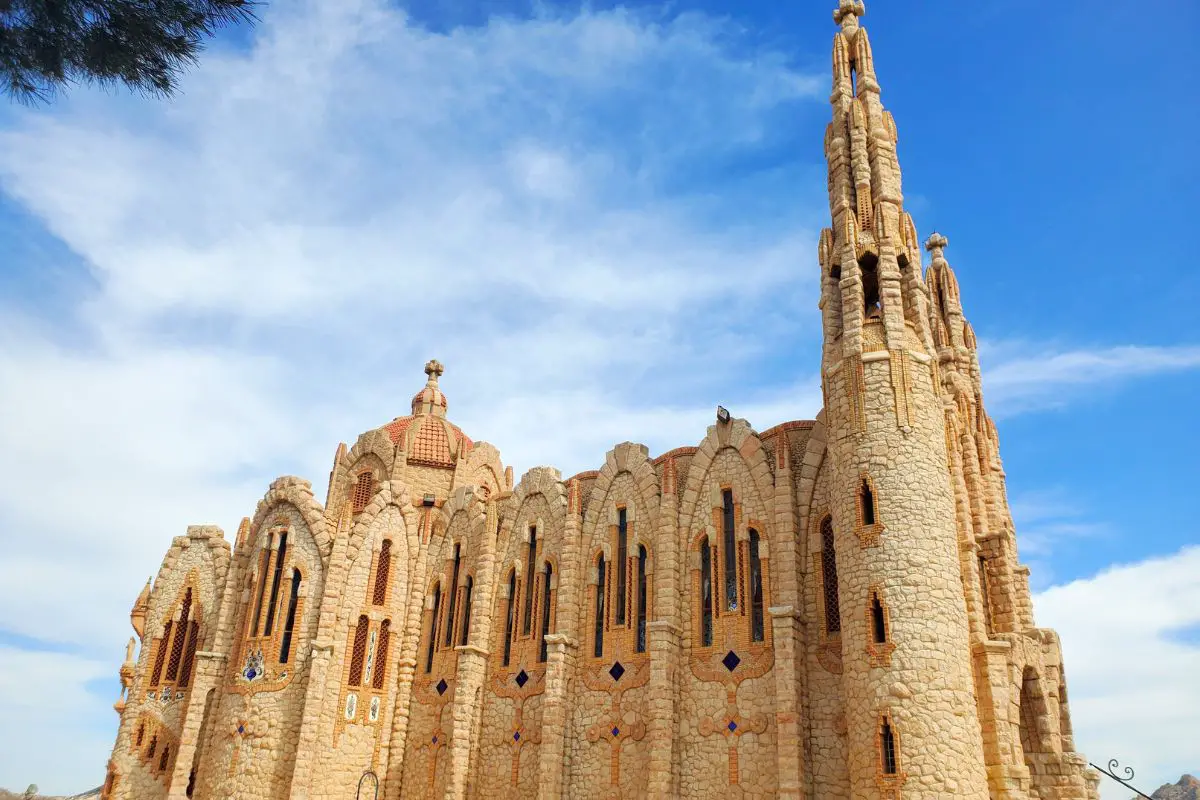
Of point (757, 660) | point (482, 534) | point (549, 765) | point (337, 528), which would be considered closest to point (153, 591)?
point (337, 528)

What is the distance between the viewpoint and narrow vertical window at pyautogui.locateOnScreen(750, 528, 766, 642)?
21.3 m

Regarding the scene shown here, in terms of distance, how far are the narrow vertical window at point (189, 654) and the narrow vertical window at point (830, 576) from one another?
1895 centimetres

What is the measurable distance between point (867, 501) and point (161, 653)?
22.3 metres

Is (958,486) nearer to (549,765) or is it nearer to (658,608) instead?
(658,608)

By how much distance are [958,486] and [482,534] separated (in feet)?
44.7

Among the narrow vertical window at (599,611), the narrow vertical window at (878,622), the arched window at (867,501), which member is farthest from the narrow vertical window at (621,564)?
the narrow vertical window at (878,622)

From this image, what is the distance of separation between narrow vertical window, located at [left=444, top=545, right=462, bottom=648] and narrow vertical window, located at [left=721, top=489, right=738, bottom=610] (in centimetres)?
912

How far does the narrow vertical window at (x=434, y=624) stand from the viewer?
27.3 m

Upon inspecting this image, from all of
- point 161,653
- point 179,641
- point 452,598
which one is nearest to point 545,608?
point 452,598

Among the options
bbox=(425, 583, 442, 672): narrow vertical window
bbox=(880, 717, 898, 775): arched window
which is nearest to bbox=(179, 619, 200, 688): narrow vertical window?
bbox=(425, 583, 442, 672): narrow vertical window

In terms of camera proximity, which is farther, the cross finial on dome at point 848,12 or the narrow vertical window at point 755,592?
Answer: the cross finial on dome at point 848,12

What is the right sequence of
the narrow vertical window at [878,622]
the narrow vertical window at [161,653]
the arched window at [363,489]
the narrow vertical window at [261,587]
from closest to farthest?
1. the narrow vertical window at [878,622]
2. the narrow vertical window at [261,587]
3. the narrow vertical window at [161,653]
4. the arched window at [363,489]

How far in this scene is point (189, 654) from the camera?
29.0 metres

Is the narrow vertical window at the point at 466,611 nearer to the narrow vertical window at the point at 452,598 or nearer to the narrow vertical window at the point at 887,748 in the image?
the narrow vertical window at the point at 452,598
